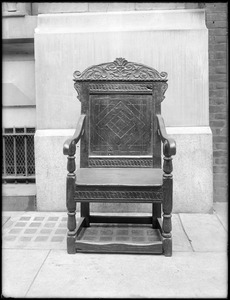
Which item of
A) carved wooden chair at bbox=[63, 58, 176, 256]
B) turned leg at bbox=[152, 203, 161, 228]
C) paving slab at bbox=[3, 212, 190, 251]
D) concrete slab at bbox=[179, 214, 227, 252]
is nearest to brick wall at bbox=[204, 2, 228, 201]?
concrete slab at bbox=[179, 214, 227, 252]

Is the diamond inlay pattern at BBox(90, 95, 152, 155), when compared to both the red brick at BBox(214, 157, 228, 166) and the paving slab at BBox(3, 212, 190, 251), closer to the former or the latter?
the paving slab at BBox(3, 212, 190, 251)

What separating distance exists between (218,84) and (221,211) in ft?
4.98

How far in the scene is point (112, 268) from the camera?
298 centimetres

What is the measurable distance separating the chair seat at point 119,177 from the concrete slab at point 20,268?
73cm

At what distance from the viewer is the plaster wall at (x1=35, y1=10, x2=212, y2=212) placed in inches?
173

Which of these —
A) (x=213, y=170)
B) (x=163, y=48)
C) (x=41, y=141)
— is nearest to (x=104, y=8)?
(x=163, y=48)

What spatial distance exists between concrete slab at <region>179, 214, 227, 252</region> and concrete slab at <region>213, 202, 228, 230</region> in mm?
53

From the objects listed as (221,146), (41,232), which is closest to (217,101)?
(221,146)

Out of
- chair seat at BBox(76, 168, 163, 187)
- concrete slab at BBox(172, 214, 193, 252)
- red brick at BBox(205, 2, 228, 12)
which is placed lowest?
concrete slab at BBox(172, 214, 193, 252)

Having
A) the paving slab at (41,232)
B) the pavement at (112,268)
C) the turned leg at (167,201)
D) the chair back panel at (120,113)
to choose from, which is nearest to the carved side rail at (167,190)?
the turned leg at (167,201)

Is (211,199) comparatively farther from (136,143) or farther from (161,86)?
(161,86)

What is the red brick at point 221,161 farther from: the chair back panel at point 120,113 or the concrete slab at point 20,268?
the concrete slab at point 20,268

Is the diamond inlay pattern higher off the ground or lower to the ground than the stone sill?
lower

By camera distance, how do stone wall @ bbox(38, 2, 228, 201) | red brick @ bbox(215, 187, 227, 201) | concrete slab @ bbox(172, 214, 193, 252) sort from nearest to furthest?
concrete slab @ bbox(172, 214, 193, 252) → stone wall @ bbox(38, 2, 228, 201) → red brick @ bbox(215, 187, 227, 201)
